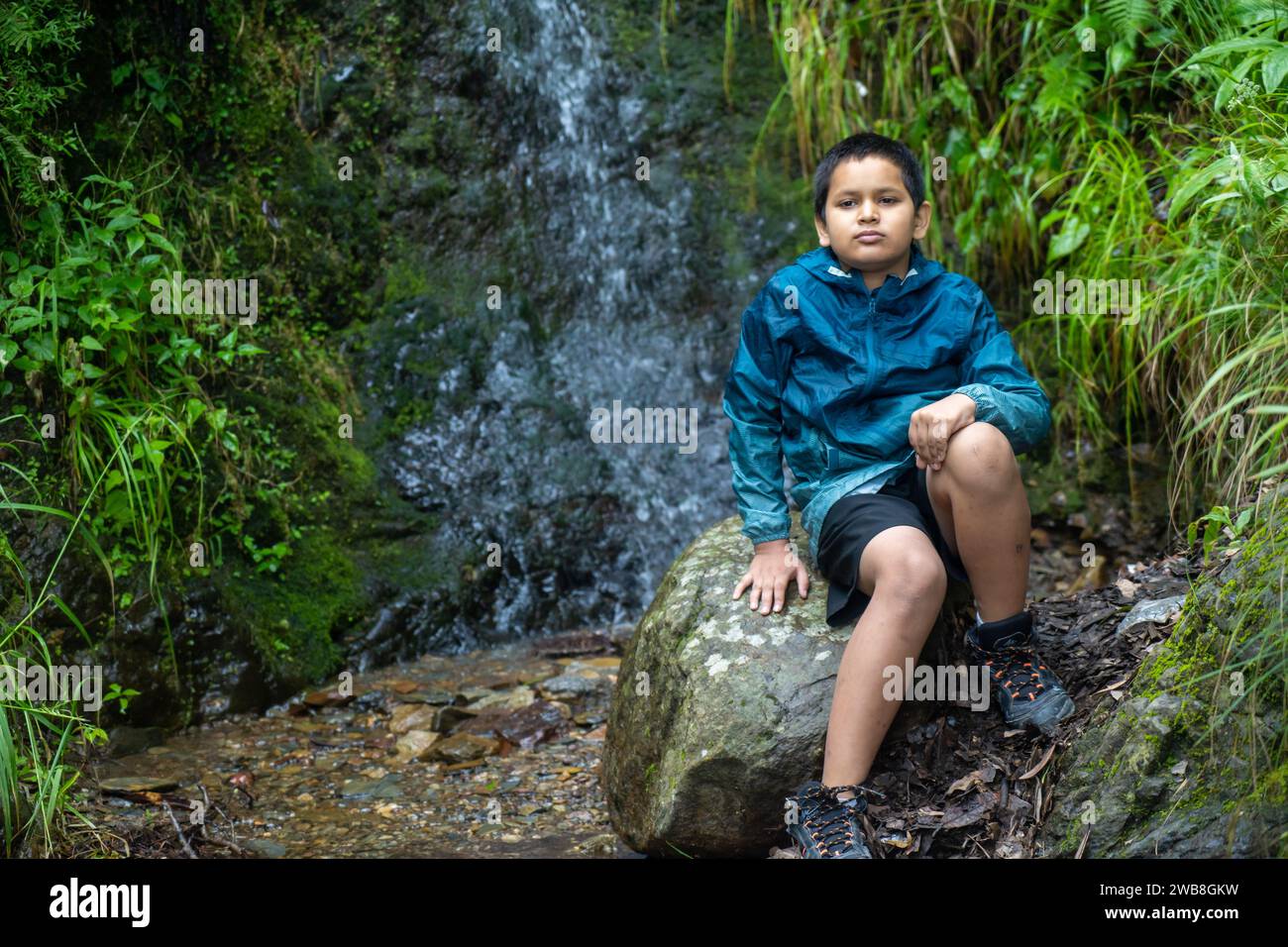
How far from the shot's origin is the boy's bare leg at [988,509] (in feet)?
8.97

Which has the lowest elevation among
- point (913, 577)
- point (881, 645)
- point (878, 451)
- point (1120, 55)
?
point (881, 645)

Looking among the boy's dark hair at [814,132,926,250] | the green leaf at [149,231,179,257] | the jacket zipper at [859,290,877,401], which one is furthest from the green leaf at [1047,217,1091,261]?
the green leaf at [149,231,179,257]

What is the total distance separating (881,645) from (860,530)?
0.31 metres

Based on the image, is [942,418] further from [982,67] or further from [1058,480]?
[982,67]

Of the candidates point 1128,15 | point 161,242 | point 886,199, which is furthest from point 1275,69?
point 161,242

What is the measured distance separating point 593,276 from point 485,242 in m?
0.62

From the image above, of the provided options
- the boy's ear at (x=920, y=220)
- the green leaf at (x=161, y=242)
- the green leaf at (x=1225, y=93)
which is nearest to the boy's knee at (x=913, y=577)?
the boy's ear at (x=920, y=220)

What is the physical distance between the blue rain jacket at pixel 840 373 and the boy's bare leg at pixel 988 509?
0.23 m

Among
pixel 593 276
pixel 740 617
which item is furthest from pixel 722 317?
pixel 740 617

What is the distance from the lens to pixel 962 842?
2.70 meters

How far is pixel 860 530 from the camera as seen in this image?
2846 millimetres

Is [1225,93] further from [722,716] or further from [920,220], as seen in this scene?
[722,716]

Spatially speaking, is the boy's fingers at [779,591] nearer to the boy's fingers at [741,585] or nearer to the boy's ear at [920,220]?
the boy's fingers at [741,585]

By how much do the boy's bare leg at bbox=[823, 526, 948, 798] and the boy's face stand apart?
819mm
